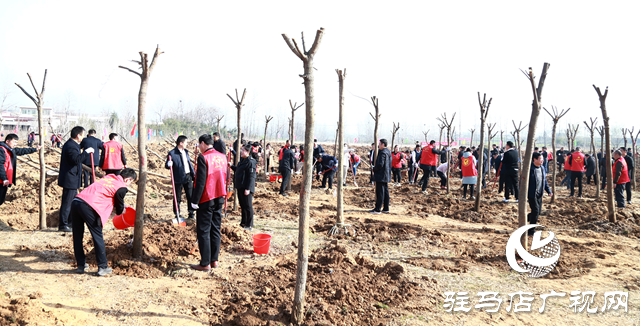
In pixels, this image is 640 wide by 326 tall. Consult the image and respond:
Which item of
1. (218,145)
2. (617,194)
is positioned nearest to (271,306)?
(218,145)

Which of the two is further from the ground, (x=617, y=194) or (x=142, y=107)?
(x=142, y=107)

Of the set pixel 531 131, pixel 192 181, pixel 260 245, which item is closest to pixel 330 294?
pixel 260 245

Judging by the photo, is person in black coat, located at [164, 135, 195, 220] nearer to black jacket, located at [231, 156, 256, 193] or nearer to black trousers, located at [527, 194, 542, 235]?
black jacket, located at [231, 156, 256, 193]

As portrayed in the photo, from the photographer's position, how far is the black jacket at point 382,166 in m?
8.63

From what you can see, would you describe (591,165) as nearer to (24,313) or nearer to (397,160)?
(397,160)

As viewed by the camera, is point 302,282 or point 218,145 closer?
point 302,282

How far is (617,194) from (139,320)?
12.2 metres

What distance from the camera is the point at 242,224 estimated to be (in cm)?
702

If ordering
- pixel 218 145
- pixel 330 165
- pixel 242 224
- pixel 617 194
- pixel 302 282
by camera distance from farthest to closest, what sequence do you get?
pixel 330 165, pixel 617 194, pixel 218 145, pixel 242 224, pixel 302 282

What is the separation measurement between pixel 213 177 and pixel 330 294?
2.17 meters

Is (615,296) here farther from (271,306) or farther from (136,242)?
(136,242)

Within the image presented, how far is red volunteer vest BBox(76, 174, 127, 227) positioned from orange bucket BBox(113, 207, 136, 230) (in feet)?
4.00

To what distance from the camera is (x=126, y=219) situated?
18.6 ft

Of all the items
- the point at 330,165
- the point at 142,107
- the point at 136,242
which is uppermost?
the point at 142,107
